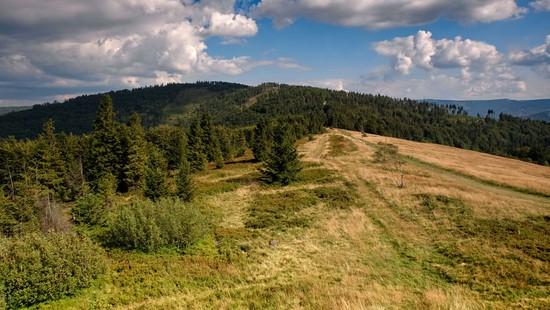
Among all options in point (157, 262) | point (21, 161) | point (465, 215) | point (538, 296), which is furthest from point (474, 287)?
point (21, 161)

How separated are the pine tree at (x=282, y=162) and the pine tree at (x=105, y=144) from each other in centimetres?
2259

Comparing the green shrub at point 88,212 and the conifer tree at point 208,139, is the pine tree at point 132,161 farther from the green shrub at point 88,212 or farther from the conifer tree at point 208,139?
the green shrub at point 88,212

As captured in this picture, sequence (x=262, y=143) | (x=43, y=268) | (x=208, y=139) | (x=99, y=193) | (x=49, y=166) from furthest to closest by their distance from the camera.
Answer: (x=262, y=143)
(x=208, y=139)
(x=49, y=166)
(x=99, y=193)
(x=43, y=268)

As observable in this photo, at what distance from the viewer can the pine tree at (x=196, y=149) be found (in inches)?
2203

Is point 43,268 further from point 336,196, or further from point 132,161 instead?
point 132,161

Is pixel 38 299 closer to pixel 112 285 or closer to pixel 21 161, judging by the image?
pixel 112 285

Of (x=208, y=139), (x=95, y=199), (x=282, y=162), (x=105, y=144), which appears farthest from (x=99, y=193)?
(x=208, y=139)

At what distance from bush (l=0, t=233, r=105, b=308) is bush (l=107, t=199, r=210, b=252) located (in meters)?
3.61

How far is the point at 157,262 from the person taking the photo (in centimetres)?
1691

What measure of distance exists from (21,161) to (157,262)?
4760 centimetres

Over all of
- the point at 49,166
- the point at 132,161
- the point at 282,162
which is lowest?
the point at 49,166

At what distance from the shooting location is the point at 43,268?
42.2 ft

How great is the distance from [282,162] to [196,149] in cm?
2219

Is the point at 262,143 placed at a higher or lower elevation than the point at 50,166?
higher
